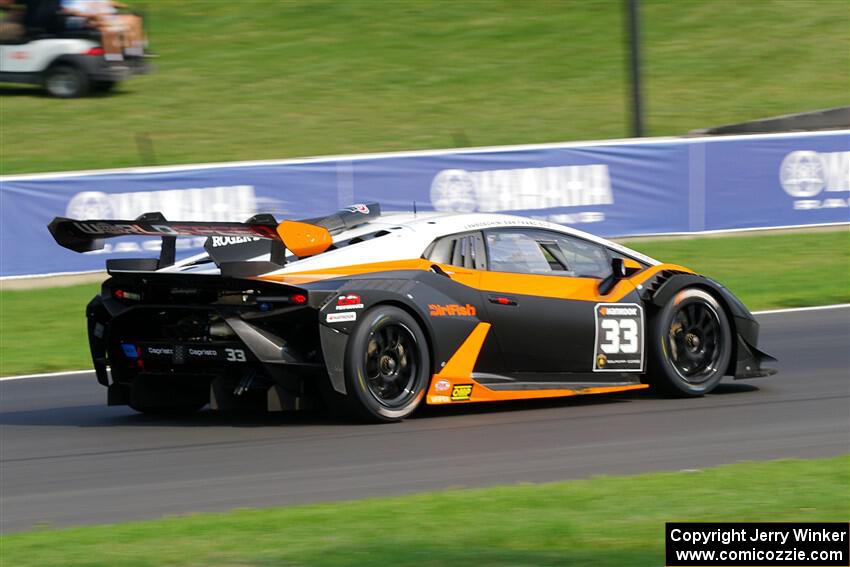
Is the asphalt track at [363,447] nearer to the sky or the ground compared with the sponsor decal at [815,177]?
nearer to the ground

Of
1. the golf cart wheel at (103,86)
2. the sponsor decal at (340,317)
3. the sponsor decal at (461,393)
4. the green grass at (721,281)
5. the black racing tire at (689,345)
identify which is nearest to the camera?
the sponsor decal at (340,317)

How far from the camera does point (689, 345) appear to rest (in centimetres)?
962

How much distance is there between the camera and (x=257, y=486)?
23.4 feet

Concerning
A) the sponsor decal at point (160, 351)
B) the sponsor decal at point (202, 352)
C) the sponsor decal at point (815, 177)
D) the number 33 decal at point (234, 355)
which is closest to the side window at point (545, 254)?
the number 33 decal at point (234, 355)

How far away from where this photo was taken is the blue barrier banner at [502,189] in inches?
624

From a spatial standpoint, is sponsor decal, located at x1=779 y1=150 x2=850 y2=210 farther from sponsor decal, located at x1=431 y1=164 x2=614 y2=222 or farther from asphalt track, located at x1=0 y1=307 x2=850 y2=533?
asphalt track, located at x1=0 y1=307 x2=850 y2=533

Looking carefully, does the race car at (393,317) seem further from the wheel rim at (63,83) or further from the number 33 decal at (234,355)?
the wheel rim at (63,83)

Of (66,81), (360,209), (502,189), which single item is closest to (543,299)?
(360,209)

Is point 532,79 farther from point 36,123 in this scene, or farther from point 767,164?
point 767,164

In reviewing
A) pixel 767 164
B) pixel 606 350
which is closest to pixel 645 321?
pixel 606 350

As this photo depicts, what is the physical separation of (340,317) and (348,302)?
100 mm

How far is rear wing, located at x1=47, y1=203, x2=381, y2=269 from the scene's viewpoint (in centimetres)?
795

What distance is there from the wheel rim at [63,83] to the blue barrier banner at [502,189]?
1213 cm

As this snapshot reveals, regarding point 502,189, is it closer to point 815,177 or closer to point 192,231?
point 815,177
